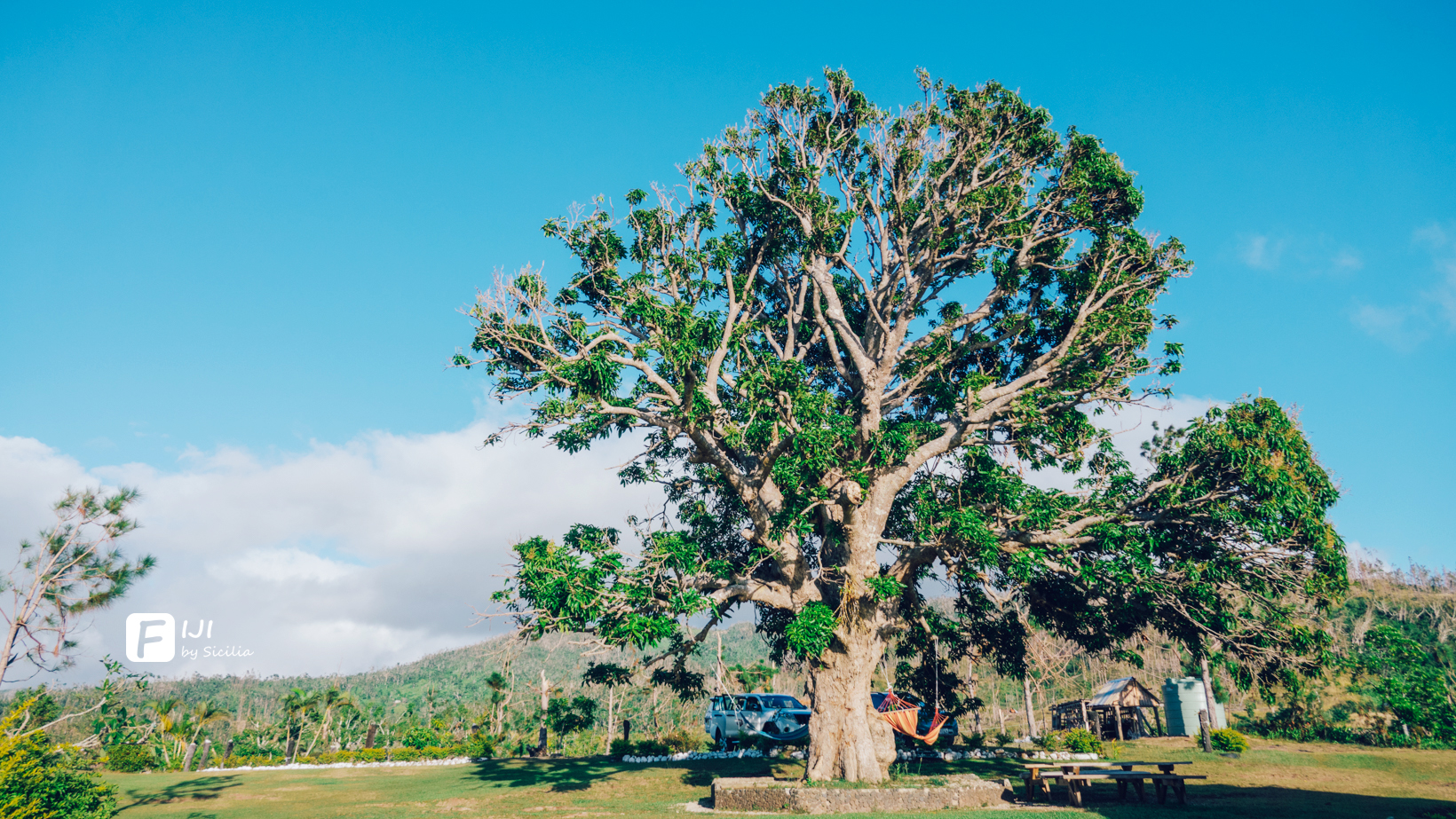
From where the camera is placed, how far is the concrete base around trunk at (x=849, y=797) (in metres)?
12.3

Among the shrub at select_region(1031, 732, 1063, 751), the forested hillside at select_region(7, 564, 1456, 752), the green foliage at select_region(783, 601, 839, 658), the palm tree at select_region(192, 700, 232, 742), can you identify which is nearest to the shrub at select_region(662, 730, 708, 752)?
the forested hillside at select_region(7, 564, 1456, 752)

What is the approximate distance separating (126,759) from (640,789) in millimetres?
23223

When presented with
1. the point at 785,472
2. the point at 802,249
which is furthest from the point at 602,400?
the point at 802,249

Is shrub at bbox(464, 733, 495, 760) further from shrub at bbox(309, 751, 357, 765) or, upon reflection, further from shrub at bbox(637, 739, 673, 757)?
shrub at bbox(637, 739, 673, 757)

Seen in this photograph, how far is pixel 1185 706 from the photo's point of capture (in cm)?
3100

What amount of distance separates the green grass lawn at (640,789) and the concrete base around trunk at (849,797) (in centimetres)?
53

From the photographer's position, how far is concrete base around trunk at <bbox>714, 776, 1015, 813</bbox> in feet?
40.4

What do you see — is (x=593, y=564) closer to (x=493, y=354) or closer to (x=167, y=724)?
(x=493, y=354)

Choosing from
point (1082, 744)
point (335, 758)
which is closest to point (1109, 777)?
point (1082, 744)

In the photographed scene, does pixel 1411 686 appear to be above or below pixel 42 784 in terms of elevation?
below

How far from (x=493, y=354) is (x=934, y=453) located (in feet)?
32.4

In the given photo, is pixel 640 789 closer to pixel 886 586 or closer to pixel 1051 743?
pixel 886 586

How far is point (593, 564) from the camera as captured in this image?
13711 mm

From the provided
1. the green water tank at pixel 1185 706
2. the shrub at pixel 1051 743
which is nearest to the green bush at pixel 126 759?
the shrub at pixel 1051 743
